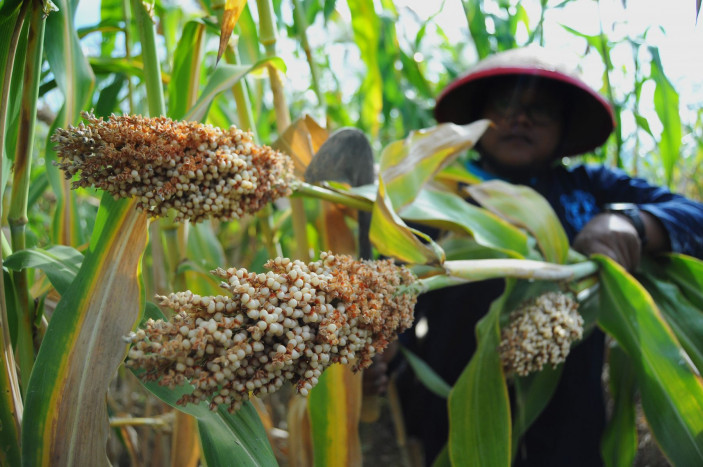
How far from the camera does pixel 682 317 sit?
1.01 metres

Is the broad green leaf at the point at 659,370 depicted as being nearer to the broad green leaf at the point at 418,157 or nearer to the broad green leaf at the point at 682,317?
the broad green leaf at the point at 682,317

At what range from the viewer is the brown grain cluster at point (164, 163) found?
0.51 meters

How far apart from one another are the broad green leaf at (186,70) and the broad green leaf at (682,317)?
1.01 meters

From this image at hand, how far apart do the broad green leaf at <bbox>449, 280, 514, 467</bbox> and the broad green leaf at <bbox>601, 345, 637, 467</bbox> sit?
29 cm

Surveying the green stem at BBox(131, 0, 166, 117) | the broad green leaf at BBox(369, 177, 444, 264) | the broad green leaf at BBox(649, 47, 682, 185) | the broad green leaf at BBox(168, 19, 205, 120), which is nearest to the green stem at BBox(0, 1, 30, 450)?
the green stem at BBox(131, 0, 166, 117)

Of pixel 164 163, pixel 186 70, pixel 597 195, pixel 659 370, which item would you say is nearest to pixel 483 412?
pixel 659 370

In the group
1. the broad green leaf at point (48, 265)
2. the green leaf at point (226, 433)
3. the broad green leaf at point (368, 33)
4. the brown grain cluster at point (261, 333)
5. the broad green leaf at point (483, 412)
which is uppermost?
the broad green leaf at point (368, 33)

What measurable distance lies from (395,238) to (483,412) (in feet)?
1.25

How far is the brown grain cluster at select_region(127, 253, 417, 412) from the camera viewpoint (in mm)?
439

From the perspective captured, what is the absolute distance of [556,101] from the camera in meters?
1.51

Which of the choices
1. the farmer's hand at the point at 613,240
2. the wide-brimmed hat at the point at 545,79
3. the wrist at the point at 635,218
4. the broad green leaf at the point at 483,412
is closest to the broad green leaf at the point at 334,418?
the broad green leaf at the point at 483,412

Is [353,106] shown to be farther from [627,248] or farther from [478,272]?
[478,272]

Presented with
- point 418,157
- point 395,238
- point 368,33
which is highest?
point 368,33

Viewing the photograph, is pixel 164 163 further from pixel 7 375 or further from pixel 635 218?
pixel 635 218
